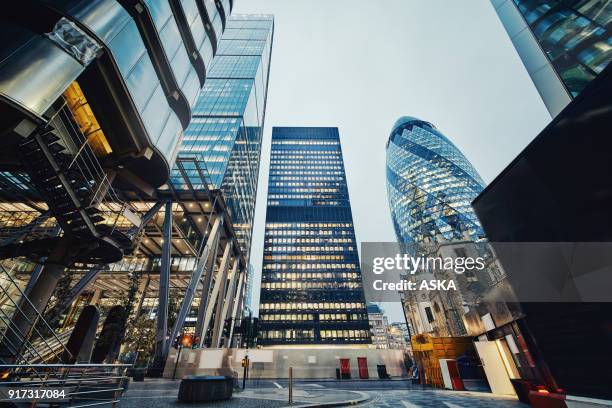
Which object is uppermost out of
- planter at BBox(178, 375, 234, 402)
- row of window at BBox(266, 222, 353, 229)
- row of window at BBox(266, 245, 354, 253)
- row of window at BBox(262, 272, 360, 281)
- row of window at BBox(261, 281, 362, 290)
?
row of window at BBox(266, 222, 353, 229)

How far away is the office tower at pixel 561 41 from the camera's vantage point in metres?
6.82

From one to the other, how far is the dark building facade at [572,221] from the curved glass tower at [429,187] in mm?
64508

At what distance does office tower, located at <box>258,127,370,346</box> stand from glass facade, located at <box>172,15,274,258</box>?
46900 millimetres

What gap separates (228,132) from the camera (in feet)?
121

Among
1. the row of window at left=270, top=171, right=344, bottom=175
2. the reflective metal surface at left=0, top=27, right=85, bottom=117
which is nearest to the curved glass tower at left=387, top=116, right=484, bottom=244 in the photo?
the row of window at left=270, top=171, right=344, bottom=175

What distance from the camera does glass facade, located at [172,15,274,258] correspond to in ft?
95.0

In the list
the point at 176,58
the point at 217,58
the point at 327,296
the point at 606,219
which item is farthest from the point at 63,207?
the point at 327,296

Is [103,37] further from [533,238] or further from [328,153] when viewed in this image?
[328,153]

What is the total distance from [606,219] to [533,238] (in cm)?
85

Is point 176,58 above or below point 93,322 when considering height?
above

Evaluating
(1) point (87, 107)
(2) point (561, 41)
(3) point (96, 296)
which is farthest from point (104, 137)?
(3) point (96, 296)

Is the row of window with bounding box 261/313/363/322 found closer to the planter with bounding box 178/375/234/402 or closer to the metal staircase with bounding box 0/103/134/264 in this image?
the metal staircase with bounding box 0/103/134/264

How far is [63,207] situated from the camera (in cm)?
1063

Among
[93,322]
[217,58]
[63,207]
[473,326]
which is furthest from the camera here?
[217,58]
